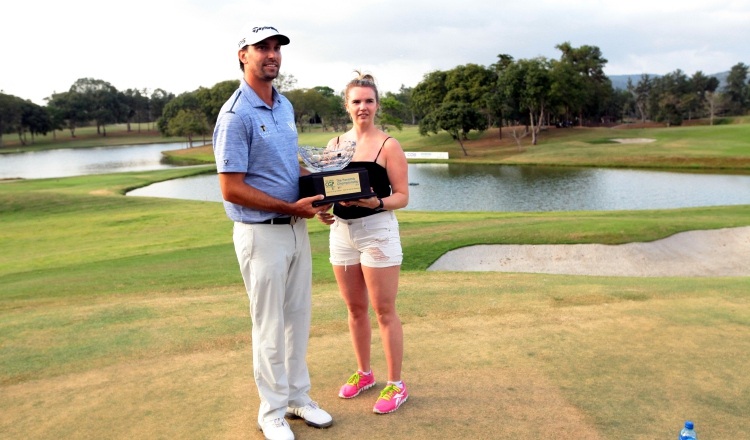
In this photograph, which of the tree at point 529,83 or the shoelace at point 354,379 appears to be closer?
the shoelace at point 354,379

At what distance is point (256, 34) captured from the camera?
3801 millimetres

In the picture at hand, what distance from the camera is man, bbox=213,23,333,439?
3846 mm

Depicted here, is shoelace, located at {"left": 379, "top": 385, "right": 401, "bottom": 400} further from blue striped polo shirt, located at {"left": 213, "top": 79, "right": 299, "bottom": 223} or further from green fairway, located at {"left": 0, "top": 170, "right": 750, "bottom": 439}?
blue striped polo shirt, located at {"left": 213, "top": 79, "right": 299, "bottom": 223}

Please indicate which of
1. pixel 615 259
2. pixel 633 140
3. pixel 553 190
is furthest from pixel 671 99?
pixel 615 259

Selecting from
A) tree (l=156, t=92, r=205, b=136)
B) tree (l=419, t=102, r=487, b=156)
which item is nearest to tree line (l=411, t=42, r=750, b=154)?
tree (l=419, t=102, r=487, b=156)

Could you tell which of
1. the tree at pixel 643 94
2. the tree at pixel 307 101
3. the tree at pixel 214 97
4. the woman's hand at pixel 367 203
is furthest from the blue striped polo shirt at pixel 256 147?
the tree at pixel 643 94

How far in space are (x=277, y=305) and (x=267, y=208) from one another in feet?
2.31

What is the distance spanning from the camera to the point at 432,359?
5.39 metres

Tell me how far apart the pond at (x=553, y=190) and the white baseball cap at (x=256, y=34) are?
1053 inches

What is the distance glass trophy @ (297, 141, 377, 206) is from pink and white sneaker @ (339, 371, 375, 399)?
157cm

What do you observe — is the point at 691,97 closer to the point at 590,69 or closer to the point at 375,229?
the point at 590,69

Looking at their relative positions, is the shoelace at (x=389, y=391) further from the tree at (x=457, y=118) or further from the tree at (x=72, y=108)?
the tree at (x=72, y=108)

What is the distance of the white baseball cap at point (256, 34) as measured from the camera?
3.79 meters

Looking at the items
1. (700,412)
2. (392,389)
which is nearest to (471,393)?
(392,389)
